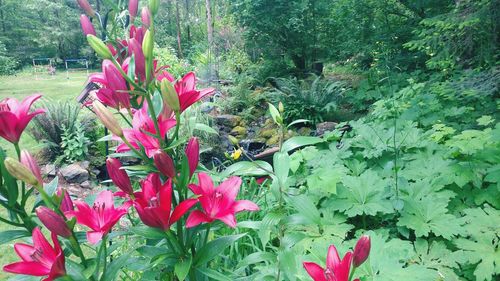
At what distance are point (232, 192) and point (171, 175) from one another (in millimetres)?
129

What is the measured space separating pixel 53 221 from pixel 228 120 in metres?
4.73

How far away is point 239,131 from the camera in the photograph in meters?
5.03

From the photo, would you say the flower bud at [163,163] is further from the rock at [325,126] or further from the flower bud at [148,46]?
the rock at [325,126]

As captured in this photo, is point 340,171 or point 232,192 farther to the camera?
point 340,171

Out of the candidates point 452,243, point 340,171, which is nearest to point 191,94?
point 340,171

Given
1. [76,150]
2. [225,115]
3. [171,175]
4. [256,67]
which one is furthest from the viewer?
[256,67]

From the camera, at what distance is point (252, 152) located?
452 centimetres

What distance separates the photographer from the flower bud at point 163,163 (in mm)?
591

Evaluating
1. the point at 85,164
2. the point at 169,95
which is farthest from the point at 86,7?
the point at 85,164

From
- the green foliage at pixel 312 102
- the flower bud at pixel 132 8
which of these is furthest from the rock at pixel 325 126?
the flower bud at pixel 132 8

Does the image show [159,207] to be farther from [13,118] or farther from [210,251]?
[13,118]

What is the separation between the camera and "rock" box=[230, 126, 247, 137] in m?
5.00

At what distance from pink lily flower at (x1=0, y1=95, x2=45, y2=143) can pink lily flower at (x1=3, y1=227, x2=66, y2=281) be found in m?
0.17

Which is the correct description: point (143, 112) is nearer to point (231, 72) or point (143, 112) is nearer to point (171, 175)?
point (171, 175)
